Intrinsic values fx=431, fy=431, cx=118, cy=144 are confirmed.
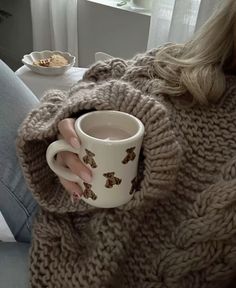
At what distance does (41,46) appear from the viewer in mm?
1737

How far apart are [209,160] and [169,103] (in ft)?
0.36

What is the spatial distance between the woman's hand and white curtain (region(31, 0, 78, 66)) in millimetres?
1174

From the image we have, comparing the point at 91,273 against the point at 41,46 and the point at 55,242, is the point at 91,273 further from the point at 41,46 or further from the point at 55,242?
the point at 41,46

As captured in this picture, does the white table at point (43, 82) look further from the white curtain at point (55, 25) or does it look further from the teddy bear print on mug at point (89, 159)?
the teddy bear print on mug at point (89, 159)

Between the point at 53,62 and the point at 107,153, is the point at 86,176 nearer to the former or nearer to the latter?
the point at 107,153

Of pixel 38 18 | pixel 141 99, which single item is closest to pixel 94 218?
pixel 141 99

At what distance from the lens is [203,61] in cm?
71

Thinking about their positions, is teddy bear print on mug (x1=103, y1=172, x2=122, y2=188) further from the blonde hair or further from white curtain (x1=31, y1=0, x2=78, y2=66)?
white curtain (x1=31, y1=0, x2=78, y2=66)

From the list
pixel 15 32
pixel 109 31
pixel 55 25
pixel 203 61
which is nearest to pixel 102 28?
pixel 109 31

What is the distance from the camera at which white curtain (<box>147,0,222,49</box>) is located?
115cm

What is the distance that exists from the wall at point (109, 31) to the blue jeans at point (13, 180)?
0.88 m

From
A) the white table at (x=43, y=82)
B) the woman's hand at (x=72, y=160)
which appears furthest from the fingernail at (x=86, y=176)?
the white table at (x=43, y=82)

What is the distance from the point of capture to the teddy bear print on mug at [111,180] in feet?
1.51

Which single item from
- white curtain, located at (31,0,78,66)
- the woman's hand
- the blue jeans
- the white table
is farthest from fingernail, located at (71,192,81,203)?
white curtain, located at (31,0,78,66)
